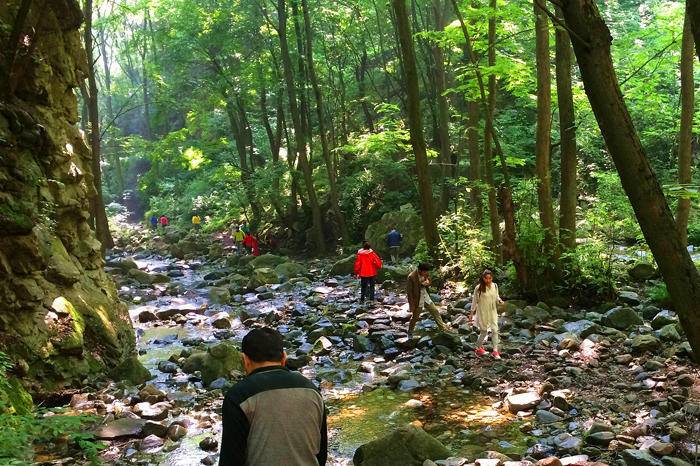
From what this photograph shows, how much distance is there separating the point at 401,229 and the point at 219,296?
27.5 feet

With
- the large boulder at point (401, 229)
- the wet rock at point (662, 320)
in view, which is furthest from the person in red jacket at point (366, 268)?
the large boulder at point (401, 229)

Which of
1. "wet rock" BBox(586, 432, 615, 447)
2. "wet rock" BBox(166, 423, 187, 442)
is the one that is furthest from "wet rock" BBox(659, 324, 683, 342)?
"wet rock" BBox(166, 423, 187, 442)

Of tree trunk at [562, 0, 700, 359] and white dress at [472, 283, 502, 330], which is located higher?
tree trunk at [562, 0, 700, 359]

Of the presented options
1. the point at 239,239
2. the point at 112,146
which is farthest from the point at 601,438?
the point at 112,146

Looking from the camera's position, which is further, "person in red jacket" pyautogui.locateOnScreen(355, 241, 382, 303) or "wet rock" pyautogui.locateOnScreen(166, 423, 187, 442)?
"person in red jacket" pyautogui.locateOnScreen(355, 241, 382, 303)

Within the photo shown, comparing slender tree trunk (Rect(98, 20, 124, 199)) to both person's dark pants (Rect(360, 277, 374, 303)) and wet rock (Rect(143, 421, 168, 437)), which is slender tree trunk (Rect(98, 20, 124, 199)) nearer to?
person's dark pants (Rect(360, 277, 374, 303))

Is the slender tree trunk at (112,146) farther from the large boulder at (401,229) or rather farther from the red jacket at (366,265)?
the red jacket at (366,265)

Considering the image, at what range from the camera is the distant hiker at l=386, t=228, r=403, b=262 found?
2130 cm

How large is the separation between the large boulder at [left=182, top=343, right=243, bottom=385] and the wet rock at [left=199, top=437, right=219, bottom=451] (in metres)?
2.73

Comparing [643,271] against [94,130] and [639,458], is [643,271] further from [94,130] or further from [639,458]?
[94,130]

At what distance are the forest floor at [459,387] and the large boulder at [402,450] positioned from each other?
3.5 inches

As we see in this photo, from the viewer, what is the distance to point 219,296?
17.7 meters

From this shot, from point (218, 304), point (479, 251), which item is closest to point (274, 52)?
point (218, 304)

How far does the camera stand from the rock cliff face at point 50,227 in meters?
8.37
